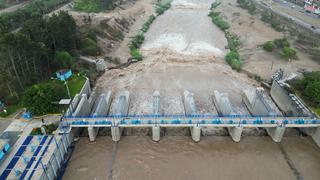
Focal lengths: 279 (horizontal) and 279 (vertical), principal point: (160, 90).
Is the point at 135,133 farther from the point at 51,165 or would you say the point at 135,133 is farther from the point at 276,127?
the point at 276,127

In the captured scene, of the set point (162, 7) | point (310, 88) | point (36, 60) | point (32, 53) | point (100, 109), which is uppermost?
point (32, 53)

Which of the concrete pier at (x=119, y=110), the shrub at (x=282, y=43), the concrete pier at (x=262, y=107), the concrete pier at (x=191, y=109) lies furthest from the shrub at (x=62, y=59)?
the shrub at (x=282, y=43)

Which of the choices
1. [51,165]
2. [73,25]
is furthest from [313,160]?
[73,25]

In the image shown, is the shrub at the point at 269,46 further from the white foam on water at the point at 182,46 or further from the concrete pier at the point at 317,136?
the concrete pier at the point at 317,136

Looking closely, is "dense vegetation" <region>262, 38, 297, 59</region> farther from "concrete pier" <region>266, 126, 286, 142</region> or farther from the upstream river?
"concrete pier" <region>266, 126, 286, 142</region>

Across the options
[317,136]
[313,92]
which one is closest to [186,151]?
[317,136]

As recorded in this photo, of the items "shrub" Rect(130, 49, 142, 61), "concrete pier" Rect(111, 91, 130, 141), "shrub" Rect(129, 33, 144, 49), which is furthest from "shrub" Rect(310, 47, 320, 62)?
"concrete pier" Rect(111, 91, 130, 141)

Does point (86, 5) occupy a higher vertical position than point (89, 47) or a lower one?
higher

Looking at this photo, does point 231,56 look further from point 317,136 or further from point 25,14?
point 25,14
